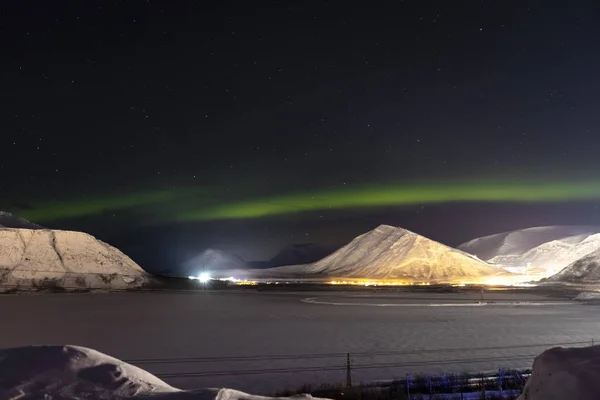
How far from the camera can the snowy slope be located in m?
135

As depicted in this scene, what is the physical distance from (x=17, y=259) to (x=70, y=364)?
5871 inches

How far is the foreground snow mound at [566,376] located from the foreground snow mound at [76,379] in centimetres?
315

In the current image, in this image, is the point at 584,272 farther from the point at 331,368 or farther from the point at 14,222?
the point at 14,222

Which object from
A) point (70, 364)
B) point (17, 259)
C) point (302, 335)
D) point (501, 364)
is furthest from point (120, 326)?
point (17, 259)

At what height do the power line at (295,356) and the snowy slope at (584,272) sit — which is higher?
the snowy slope at (584,272)

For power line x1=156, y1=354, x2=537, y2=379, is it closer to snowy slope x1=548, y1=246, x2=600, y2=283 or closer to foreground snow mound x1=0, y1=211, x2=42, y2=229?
snowy slope x1=548, y1=246, x2=600, y2=283

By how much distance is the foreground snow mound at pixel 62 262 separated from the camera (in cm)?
13262

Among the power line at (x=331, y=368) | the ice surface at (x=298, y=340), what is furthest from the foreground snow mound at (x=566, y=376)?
the power line at (x=331, y=368)

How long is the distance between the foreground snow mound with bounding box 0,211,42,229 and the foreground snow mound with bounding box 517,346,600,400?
19267cm

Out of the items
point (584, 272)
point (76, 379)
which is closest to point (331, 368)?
point (76, 379)

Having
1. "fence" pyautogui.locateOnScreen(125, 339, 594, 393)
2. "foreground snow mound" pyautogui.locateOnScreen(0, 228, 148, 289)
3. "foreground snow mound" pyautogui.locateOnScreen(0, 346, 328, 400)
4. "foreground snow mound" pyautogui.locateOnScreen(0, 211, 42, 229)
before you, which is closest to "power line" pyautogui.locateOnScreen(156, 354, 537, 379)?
"fence" pyautogui.locateOnScreen(125, 339, 594, 393)

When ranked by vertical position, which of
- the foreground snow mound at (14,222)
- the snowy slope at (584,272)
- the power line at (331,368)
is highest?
the foreground snow mound at (14,222)

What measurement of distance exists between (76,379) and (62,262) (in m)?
152

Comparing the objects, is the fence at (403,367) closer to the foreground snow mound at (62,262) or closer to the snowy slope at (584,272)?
the foreground snow mound at (62,262)
